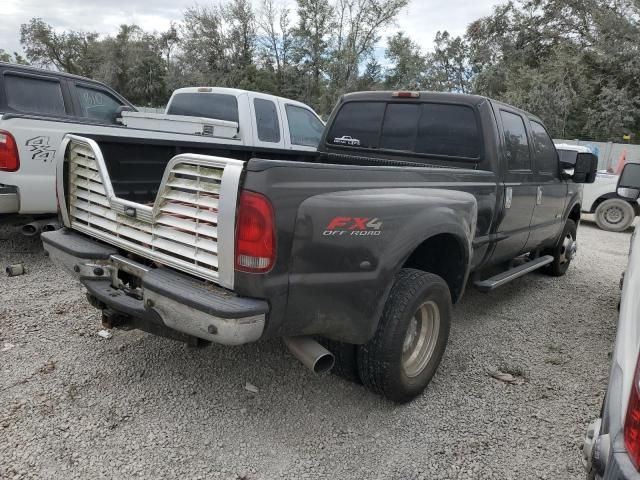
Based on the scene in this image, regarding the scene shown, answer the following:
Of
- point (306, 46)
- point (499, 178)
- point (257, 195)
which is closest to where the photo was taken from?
point (257, 195)

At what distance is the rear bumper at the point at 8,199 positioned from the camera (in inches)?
184

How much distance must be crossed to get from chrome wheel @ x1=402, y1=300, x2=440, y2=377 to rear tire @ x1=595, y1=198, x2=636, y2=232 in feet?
29.6

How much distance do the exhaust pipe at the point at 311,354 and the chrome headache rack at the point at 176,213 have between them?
1.71ft

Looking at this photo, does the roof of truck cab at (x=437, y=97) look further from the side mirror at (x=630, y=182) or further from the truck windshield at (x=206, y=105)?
the truck windshield at (x=206, y=105)

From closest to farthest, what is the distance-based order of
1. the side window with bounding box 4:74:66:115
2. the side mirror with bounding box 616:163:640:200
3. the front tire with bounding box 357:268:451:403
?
the front tire with bounding box 357:268:451:403, the side mirror with bounding box 616:163:640:200, the side window with bounding box 4:74:66:115

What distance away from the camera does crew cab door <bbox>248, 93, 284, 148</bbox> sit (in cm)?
757

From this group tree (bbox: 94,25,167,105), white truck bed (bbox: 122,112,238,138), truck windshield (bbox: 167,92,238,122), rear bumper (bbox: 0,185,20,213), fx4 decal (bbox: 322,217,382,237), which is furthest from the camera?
tree (bbox: 94,25,167,105)

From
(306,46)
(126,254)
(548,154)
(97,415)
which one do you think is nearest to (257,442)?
(97,415)

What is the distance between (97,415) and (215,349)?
0.96m

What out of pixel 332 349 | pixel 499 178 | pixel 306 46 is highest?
pixel 306 46

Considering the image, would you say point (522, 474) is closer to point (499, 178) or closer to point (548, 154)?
point (499, 178)

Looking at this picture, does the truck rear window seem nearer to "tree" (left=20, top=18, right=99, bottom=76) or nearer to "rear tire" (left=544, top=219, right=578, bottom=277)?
"rear tire" (left=544, top=219, right=578, bottom=277)

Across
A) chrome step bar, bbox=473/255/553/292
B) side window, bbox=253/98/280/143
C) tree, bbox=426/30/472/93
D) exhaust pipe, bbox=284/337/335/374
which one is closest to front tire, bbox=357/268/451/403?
exhaust pipe, bbox=284/337/335/374

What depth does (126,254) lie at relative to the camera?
9.32ft
